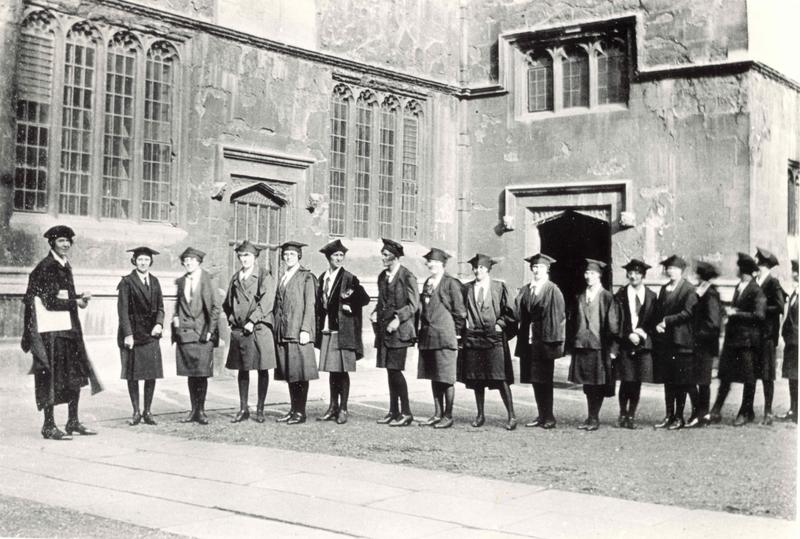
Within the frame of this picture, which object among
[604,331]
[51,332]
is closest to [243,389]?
[51,332]

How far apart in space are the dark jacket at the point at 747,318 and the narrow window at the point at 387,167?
860 centimetres

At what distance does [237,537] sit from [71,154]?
9.36 metres

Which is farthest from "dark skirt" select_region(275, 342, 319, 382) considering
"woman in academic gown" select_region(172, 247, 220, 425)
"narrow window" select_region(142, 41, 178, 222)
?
"narrow window" select_region(142, 41, 178, 222)

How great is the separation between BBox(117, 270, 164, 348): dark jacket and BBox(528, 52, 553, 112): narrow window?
33.0ft

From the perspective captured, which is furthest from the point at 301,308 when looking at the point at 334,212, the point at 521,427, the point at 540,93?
the point at 540,93

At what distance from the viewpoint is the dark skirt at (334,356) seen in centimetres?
1062

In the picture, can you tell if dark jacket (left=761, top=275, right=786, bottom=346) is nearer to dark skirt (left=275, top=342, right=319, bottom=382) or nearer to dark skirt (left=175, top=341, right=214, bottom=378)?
dark skirt (left=275, top=342, right=319, bottom=382)

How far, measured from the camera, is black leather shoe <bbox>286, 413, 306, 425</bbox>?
34.5 ft

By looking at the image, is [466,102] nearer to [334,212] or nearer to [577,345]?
[334,212]

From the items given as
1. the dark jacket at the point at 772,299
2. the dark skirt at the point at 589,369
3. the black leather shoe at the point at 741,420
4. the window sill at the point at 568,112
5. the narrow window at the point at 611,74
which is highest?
the narrow window at the point at 611,74

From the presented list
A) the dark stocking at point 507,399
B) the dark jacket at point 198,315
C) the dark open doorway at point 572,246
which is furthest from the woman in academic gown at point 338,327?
the dark open doorway at point 572,246

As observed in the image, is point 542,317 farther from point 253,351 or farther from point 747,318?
Answer: point 253,351

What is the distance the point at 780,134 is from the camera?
16.2 metres

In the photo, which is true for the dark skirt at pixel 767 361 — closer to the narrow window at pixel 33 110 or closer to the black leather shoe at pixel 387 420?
the black leather shoe at pixel 387 420
